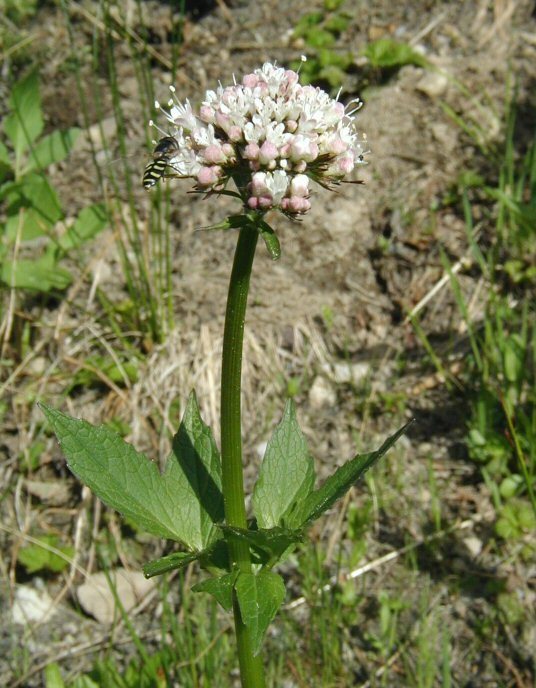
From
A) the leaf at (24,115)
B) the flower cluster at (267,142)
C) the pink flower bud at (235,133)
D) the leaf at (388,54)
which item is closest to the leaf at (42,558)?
the leaf at (24,115)

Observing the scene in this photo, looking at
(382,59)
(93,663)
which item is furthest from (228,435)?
(382,59)

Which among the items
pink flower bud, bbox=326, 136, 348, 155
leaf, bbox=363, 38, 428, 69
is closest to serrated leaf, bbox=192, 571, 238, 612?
pink flower bud, bbox=326, 136, 348, 155

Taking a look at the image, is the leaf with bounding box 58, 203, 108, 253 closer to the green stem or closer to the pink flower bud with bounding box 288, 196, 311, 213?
the green stem

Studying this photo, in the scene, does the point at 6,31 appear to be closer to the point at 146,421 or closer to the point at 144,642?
the point at 146,421

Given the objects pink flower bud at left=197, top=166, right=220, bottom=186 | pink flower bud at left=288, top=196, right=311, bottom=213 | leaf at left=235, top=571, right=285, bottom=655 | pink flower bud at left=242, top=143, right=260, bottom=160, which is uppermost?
pink flower bud at left=242, top=143, right=260, bottom=160

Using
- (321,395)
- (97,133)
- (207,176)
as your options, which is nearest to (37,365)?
(321,395)

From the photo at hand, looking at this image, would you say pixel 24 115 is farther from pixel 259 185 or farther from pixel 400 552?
pixel 400 552
